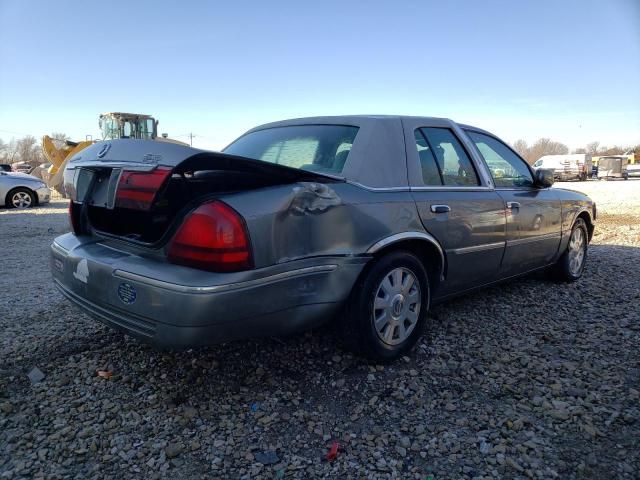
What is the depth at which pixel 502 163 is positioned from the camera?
4109mm

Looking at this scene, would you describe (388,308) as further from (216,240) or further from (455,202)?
(216,240)

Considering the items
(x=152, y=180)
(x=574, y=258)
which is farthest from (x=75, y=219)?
(x=574, y=258)

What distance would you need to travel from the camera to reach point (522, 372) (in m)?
2.93

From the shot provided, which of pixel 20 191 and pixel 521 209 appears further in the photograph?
pixel 20 191

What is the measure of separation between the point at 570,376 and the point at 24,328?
375 cm

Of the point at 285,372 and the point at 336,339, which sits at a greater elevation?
the point at 336,339

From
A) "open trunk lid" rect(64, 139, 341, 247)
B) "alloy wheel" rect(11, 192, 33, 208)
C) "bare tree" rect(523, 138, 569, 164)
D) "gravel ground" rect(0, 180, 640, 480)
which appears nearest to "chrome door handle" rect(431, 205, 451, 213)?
"open trunk lid" rect(64, 139, 341, 247)

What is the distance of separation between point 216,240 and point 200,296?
0.26 meters

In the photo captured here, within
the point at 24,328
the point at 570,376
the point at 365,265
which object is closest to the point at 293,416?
the point at 365,265

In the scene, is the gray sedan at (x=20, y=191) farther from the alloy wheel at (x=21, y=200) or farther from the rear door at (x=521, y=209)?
the rear door at (x=521, y=209)

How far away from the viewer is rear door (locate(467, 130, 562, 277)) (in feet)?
12.7

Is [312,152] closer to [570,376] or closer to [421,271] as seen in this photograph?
[421,271]

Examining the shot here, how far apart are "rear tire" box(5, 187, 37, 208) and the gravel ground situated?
37.5 feet

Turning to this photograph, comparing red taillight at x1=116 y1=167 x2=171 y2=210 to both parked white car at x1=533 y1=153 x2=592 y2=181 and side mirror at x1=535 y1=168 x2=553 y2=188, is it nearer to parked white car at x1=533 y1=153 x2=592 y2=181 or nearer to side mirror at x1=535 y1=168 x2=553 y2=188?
side mirror at x1=535 y1=168 x2=553 y2=188
